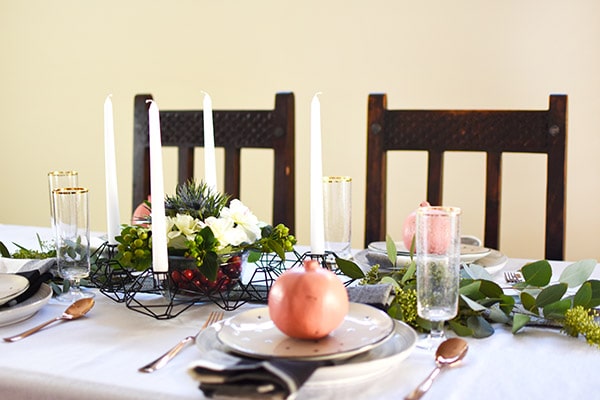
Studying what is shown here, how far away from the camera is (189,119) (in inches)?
72.0

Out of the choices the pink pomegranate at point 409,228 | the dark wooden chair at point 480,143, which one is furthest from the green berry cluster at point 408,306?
the dark wooden chair at point 480,143

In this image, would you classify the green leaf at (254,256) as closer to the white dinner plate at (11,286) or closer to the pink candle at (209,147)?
the pink candle at (209,147)

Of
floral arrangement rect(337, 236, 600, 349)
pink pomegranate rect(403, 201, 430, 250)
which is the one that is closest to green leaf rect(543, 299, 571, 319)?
floral arrangement rect(337, 236, 600, 349)

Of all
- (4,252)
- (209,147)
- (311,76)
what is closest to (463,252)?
(209,147)

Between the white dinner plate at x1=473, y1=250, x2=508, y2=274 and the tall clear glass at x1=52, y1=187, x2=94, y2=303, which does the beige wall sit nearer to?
the white dinner plate at x1=473, y1=250, x2=508, y2=274

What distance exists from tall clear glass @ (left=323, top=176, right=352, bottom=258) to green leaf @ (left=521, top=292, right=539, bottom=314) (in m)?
0.27

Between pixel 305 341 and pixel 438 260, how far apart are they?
0.55ft

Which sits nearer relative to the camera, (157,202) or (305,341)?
(305,341)

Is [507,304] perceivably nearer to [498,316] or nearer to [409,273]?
[498,316]

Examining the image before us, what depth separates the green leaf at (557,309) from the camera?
0.94 metres

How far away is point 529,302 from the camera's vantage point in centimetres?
98

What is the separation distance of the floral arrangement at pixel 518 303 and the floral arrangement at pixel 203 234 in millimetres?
114

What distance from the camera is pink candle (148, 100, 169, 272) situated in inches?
37.5

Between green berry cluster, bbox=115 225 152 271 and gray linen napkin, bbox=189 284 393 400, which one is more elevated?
green berry cluster, bbox=115 225 152 271
